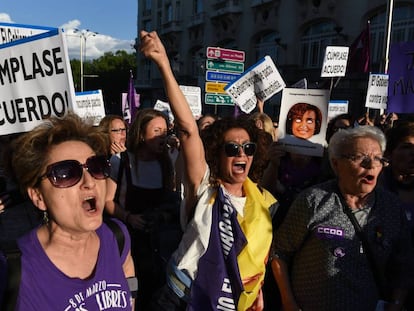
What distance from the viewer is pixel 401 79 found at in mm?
3924

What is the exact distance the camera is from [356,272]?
2.08 metres

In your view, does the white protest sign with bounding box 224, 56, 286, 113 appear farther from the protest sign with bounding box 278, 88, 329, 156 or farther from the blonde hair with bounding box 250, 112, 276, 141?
the protest sign with bounding box 278, 88, 329, 156

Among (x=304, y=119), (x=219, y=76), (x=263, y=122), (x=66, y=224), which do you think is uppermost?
(x=219, y=76)

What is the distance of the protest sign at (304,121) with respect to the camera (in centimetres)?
334

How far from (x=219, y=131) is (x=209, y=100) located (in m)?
5.84

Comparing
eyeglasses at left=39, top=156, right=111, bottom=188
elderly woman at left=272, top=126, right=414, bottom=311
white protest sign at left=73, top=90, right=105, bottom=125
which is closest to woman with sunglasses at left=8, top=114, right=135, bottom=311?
eyeglasses at left=39, top=156, right=111, bottom=188

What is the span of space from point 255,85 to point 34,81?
3.68 metres

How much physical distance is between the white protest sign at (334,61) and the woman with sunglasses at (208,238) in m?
6.79

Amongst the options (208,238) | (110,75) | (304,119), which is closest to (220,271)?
(208,238)

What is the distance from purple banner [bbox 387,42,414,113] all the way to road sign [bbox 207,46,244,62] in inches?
166

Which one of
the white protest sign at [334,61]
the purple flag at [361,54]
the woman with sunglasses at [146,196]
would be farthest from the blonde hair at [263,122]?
the purple flag at [361,54]

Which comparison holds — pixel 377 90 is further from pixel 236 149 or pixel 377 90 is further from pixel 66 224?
pixel 66 224

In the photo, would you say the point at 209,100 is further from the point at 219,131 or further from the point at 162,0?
the point at 162,0

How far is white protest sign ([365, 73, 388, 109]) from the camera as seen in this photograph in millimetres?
8297
